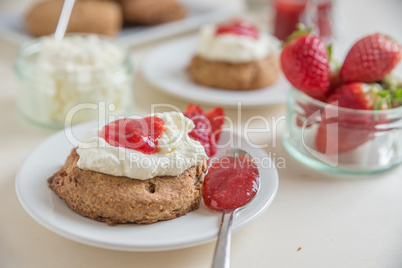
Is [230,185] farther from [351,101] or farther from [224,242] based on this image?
[351,101]

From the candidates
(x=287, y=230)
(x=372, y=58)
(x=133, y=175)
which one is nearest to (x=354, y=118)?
(x=372, y=58)

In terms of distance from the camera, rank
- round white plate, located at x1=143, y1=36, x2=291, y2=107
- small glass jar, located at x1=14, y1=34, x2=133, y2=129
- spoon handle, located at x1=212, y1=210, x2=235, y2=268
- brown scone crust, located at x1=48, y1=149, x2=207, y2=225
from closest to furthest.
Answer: spoon handle, located at x1=212, y1=210, x2=235, y2=268
brown scone crust, located at x1=48, y1=149, x2=207, y2=225
small glass jar, located at x1=14, y1=34, x2=133, y2=129
round white plate, located at x1=143, y1=36, x2=291, y2=107

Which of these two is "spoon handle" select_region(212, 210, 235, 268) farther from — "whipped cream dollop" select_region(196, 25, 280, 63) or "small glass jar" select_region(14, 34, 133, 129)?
"whipped cream dollop" select_region(196, 25, 280, 63)

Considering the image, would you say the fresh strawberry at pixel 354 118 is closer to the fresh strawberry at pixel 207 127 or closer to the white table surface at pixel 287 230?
the white table surface at pixel 287 230

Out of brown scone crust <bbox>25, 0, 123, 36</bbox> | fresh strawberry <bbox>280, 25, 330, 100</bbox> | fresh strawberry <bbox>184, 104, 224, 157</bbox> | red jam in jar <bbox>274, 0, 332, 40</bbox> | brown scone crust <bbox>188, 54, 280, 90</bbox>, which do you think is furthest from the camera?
red jam in jar <bbox>274, 0, 332, 40</bbox>

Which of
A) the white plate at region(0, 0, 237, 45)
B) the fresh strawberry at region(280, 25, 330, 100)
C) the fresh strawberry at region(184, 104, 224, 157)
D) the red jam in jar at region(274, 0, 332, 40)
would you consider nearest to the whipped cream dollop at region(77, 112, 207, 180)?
the fresh strawberry at region(184, 104, 224, 157)

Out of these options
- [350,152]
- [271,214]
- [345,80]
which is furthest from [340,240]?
[345,80]

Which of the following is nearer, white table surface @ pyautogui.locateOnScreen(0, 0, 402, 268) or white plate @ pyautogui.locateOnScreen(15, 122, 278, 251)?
white plate @ pyautogui.locateOnScreen(15, 122, 278, 251)

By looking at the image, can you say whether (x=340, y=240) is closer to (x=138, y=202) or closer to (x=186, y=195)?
(x=186, y=195)
